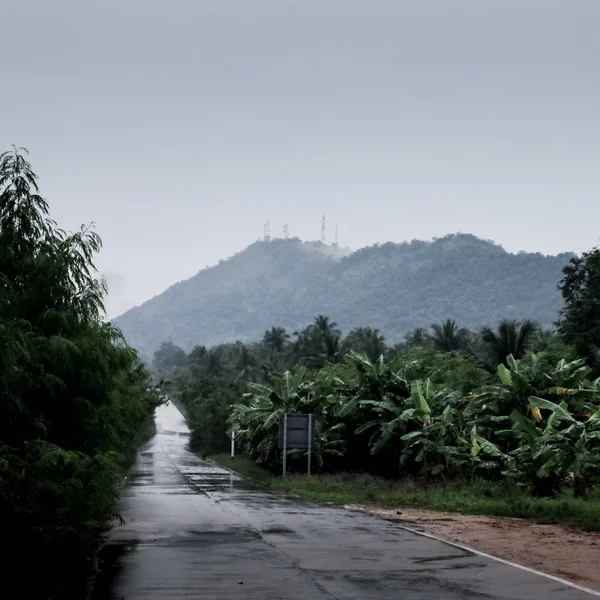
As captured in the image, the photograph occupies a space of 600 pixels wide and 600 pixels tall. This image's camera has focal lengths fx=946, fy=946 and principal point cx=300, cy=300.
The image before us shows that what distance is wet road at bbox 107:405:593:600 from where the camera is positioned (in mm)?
10750

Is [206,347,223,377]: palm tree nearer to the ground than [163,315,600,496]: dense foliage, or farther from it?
farther from it

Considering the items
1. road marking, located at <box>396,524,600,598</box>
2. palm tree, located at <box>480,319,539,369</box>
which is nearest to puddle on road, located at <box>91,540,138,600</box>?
road marking, located at <box>396,524,600,598</box>

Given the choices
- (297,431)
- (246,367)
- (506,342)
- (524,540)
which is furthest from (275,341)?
(524,540)

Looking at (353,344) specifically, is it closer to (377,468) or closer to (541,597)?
(377,468)

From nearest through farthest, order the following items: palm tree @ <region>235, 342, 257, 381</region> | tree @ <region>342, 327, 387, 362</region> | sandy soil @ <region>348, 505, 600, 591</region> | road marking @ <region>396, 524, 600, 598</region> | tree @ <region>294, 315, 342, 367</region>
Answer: road marking @ <region>396, 524, 600, 598</region> < sandy soil @ <region>348, 505, 600, 591</region> < tree @ <region>342, 327, 387, 362</region> < tree @ <region>294, 315, 342, 367</region> < palm tree @ <region>235, 342, 257, 381</region>

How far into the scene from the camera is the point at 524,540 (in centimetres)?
1641

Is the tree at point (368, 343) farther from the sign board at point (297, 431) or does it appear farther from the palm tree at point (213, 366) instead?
the palm tree at point (213, 366)

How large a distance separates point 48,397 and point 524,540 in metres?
8.79

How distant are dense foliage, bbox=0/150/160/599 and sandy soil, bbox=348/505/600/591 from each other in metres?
6.19

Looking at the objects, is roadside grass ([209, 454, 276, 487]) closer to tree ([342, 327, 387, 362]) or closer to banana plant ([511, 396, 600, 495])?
banana plant ([511, 396, 600, 495])

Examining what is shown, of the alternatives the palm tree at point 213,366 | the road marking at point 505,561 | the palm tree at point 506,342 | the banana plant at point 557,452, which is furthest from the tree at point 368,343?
the road marking at point 505,561

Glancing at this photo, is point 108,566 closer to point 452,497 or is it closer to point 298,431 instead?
point 452,497

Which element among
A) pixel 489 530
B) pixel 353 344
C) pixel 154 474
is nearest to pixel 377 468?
pixel 154 474

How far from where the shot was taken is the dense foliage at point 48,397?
1083cm
